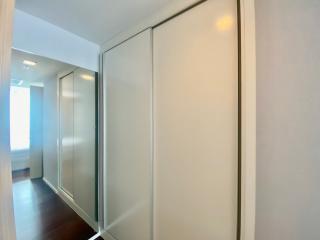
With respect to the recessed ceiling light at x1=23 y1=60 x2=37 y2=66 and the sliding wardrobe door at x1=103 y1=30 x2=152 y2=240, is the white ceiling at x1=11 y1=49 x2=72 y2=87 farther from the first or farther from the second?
the sliding wardrobe door at x1=103 y1=30 x2=152 y2=240

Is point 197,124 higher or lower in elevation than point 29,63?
lower

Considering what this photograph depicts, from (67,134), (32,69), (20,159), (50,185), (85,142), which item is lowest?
(50,185)

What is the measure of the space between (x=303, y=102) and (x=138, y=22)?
1.45 metres

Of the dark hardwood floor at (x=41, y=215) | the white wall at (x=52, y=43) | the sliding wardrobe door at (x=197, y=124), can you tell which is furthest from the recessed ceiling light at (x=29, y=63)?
the sliding wardrobe door at (x=197, y=124)

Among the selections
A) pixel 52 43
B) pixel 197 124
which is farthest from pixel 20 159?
pixel 197 124

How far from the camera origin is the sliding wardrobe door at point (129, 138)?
1.41 metres

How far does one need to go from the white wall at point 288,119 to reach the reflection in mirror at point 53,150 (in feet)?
5.80

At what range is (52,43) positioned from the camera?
4.89ft

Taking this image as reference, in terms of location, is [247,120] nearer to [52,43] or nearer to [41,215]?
[52,43]

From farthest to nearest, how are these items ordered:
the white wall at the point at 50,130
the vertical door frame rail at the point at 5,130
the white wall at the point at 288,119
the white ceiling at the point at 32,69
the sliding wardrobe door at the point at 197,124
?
the white wall at the point at 50,130
the white ceiling at the point at 32,69
the sliding wardrobe door at the point at 197,124
the white wall at the point at 288,119
the vertical door frame rail at the point at 5,130

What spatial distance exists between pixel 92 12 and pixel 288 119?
5.53 ft

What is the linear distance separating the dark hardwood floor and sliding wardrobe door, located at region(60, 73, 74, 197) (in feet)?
0.73

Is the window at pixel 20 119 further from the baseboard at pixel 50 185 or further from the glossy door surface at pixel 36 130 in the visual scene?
the baseboard at pixel 50 185

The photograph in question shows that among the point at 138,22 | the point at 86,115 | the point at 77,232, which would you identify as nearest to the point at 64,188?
the point at 77,232
